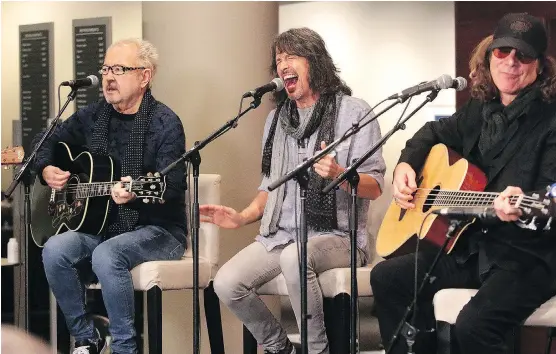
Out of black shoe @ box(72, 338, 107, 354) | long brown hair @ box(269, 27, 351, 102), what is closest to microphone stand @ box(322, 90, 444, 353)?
long brown hair @ box(269, 27, 351, 102)

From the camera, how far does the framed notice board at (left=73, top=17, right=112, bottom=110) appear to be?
15.6 ft

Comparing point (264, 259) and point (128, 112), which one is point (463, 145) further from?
point (128, 112)

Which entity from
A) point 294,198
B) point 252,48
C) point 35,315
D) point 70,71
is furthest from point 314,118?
point 35,315

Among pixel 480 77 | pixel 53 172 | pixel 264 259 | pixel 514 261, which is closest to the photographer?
pixel 514 261

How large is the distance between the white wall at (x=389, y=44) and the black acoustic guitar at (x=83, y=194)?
9.83 ft

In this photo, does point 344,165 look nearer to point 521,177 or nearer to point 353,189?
point 353,189

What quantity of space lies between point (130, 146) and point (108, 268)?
22.4 inches

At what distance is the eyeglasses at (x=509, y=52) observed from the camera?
3.17 metres

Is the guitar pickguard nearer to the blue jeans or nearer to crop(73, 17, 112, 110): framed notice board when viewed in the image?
the blue jeans

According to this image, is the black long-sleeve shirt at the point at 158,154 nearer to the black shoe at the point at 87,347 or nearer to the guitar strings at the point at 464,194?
the black shoe at the point at 87,347

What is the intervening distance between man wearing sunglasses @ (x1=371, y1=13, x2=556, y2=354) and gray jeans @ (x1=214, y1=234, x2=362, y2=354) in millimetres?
264

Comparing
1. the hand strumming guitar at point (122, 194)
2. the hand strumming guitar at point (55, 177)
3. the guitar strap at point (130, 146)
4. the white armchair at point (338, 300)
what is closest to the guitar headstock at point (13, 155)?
the hand strumming guitar at point (55, 177)

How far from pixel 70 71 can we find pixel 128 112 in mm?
799

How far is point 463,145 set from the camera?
11.2 ft
